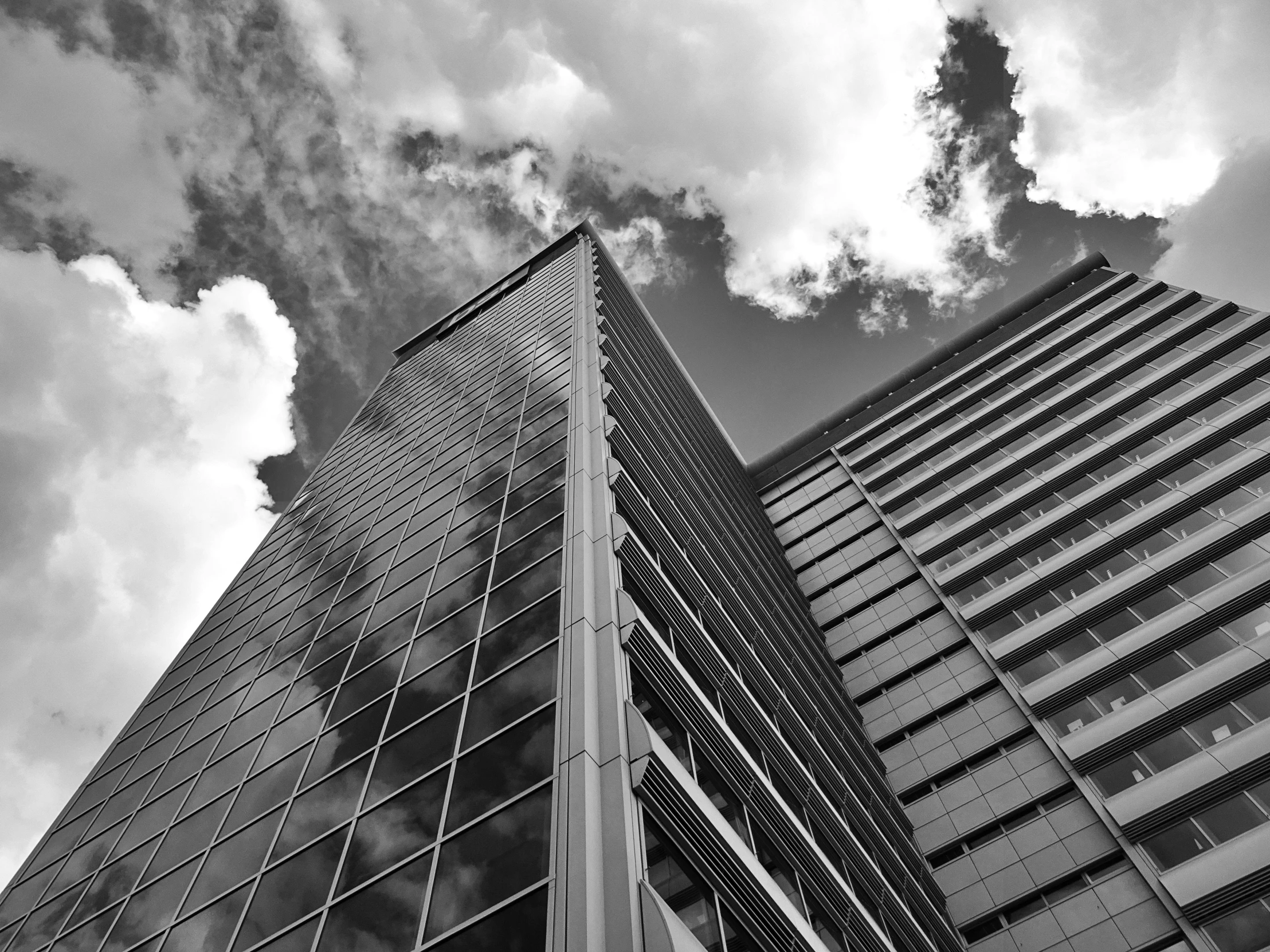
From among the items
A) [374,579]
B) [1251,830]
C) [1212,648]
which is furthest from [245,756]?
[1212,648]

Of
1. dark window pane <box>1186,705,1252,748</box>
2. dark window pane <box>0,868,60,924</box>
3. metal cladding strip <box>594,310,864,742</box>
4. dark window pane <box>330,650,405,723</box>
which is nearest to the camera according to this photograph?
dark window pane <box>330,650,405,723</box>

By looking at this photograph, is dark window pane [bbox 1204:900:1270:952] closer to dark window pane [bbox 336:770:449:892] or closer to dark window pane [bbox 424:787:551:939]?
dark window pane [bbox 424:787:551:939]

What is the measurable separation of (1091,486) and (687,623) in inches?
1049

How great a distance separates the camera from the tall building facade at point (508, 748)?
1055 cm

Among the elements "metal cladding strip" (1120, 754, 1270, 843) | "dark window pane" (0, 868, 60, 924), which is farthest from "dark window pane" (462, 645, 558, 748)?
"metal cladding strip" (1120, 754, 1270, 843)

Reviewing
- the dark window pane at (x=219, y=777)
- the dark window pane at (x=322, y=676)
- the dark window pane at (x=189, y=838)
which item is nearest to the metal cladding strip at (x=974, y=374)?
the dark window pane at (x=322, y=676)

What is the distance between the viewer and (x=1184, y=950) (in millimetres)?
20250

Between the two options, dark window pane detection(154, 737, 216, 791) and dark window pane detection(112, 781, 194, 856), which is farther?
dark window pane detection(154, 737, 216, 791)

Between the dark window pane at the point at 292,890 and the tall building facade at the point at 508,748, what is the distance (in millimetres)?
46

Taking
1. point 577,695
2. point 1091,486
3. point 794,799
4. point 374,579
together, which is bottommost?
point 577,695

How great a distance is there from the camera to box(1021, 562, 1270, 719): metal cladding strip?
88.1ft

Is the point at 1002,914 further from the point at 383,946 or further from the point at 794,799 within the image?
the point at 383,946

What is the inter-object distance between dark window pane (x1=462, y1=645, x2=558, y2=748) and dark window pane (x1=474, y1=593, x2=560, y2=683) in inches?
12.4

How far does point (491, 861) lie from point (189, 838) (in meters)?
9.73
